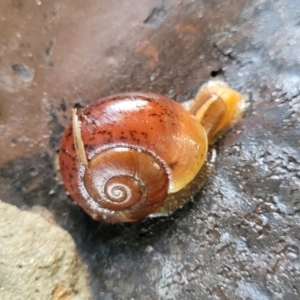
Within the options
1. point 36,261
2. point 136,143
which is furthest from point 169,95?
point 36,261

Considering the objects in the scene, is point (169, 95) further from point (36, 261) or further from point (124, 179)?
point (36, 261)

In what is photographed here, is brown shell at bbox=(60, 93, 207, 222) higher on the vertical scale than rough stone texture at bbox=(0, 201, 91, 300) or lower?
higher

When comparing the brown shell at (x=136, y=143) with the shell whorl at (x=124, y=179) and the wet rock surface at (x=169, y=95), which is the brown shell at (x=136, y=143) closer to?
the shell whorl at (x=124, y=179)

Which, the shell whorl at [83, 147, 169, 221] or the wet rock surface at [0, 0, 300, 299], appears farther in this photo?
the wet rock surface at [0, 0, 300, 299]

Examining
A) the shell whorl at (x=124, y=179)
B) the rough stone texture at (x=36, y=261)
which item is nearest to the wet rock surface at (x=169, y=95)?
the rough stone texture at (x=36, y=261)

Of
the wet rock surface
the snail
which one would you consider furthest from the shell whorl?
the wet rock surface

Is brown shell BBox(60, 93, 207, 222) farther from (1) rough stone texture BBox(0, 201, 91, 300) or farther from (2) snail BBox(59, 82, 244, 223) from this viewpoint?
(1) rough stone texture BBox(0, 201, 91, 300)

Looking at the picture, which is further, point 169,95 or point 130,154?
point 169,95

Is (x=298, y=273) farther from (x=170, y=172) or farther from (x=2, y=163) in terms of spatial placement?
(x=2, y=163)
